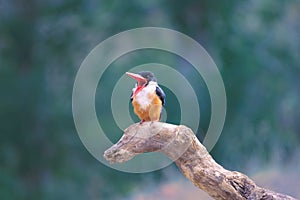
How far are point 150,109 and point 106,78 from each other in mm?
1884

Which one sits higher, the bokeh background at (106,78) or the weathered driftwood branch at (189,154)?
the bokeh background at (106,78)

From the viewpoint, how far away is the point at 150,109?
1.18 metres

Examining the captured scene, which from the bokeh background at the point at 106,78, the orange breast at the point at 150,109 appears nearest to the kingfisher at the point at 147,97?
the orange breast at the point at 150,109

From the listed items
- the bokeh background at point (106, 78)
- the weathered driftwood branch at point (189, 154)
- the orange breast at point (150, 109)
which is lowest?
the weathered driftwood branch at point (189, 154)

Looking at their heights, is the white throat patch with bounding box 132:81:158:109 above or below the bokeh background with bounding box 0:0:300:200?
below

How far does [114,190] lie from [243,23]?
1.10 m

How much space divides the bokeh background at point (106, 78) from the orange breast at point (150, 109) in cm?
187

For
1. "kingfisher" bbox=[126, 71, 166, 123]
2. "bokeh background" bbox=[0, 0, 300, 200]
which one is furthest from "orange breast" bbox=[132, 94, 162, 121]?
"bokeh background" bbox=[0, 0, 300, 200]

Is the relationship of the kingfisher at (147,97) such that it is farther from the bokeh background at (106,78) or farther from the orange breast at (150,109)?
the bokeh background at (106,78)

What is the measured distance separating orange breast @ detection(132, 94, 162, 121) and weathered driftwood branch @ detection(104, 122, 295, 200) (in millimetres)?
17

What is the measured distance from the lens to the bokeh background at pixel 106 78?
3.16m

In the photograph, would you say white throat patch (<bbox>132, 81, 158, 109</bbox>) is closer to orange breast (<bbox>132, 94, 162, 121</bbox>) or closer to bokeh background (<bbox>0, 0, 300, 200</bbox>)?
orange breast (<bbox>132, 94, 162, 121</bbox>)

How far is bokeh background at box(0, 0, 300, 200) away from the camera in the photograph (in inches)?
124

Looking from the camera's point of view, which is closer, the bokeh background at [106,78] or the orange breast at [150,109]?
the orange breast at [150,109]
